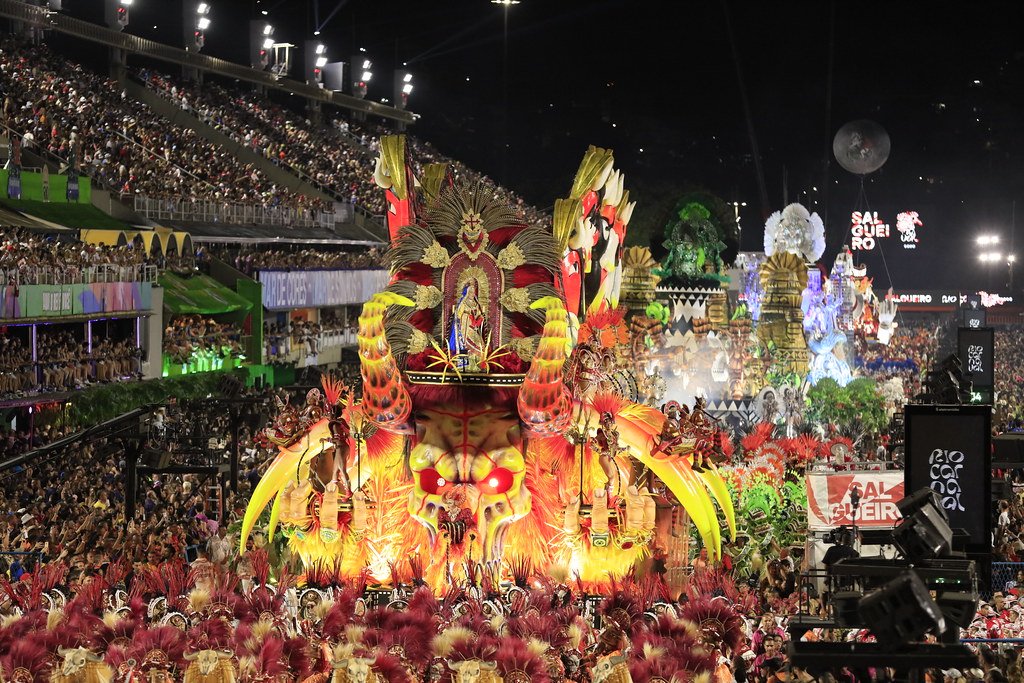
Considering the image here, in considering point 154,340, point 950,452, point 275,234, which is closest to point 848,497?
point 950,452

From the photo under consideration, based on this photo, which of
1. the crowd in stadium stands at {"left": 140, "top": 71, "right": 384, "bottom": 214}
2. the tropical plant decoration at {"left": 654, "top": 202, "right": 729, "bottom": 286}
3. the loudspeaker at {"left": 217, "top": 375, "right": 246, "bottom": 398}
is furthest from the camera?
the crowd in stadium stands at {"left": 140, "top": 71, "right": 384, "bottom": 214}

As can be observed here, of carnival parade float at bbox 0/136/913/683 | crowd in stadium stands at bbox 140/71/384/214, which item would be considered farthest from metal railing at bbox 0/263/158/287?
crowd in stadium stands at bbox 140/71/384/214

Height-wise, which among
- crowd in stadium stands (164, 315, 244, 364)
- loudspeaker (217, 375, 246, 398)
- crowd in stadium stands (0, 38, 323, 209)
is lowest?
loudspeaker (217, 375, 246, 398)

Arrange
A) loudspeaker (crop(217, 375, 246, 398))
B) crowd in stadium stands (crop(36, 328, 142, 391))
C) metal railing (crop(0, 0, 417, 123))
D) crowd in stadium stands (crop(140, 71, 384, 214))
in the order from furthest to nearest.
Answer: crowd in stadium stands (crop(140, 71, 384, 214)), metal railing (crop(0, 0, 417, 123)), crowd in stadium stands (crop(36, 328, 142, 391)), loudspeaker (crop(217, 375, 246, 398))

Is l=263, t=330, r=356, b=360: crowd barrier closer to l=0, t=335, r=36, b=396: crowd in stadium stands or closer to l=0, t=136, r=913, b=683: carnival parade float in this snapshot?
l=0, t=335, r=36, b=396: crowd in stadium stands

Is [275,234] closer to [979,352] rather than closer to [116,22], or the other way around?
[116,22]

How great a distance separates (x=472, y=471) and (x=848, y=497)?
12.3 feet

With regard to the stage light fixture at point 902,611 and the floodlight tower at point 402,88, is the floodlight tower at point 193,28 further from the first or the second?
the stage light fixture at point 902,611

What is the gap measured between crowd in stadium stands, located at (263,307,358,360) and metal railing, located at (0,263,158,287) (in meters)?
6.11

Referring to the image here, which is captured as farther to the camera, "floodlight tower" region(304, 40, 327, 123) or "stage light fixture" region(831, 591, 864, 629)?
"floodlight tower" region(304, 40, 327, 123)

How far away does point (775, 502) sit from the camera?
57.3 feet

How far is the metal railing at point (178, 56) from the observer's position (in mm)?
39250

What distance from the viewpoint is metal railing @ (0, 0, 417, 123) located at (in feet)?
129

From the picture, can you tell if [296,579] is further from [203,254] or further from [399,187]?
[203,254]
